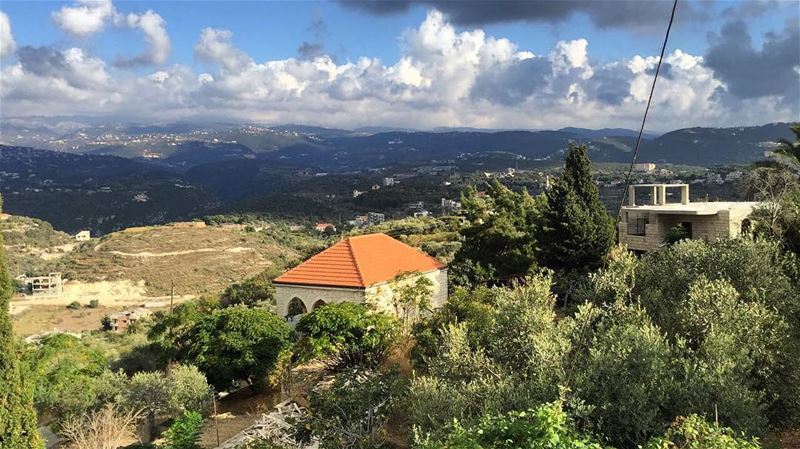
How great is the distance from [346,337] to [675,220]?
17.3 m

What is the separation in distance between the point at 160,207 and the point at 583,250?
131m

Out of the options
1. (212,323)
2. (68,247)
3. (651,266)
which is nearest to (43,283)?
(68,247)

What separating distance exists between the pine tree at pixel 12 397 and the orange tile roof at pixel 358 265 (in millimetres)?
10169

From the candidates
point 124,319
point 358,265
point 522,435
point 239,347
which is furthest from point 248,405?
point 124,319

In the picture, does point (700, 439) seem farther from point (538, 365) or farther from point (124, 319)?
point (124, 319)

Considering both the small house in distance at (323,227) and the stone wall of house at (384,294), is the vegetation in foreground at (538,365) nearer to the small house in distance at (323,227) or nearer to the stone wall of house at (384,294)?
the stone wall of house at (384,294)

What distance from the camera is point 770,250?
42.7 feet

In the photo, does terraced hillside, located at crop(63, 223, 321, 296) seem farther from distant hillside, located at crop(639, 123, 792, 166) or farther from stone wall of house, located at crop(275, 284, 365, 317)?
distant hillside, located at crop(639, 123, 792, 166)

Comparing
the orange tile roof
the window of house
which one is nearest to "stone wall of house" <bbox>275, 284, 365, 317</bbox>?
the orange tile roof

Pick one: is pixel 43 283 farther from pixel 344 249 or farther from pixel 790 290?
pixel 790 290

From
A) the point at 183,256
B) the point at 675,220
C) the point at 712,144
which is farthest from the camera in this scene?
the point at 712,144

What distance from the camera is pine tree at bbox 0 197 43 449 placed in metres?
11.6

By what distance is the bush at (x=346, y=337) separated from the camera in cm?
1631

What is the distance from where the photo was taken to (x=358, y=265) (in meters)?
21.0
